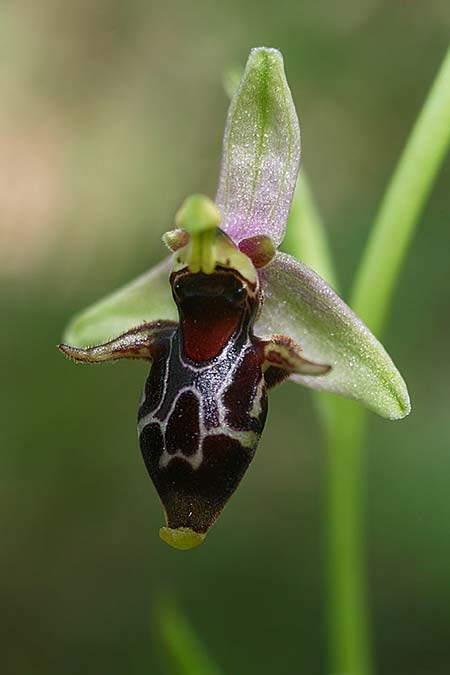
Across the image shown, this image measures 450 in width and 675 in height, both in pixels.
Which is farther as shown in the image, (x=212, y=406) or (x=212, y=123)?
(x=212, y=123)

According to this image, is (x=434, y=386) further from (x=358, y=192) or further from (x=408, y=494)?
(x=358, y=192)

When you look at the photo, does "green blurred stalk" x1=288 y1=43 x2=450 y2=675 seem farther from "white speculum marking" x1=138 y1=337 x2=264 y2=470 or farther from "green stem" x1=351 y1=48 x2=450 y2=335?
"white speculum marking" x1=138 y1=337 x2=264 y2=470

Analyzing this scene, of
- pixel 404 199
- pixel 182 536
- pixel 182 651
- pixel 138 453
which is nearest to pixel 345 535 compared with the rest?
pixel 182 651

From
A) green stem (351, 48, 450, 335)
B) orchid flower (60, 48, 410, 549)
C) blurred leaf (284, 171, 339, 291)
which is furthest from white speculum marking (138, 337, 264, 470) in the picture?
blurred leaf (284, 171, 339, 291)

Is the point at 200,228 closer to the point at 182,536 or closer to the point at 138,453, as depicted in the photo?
the point at 182,536

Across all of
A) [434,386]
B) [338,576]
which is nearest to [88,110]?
[434,386]

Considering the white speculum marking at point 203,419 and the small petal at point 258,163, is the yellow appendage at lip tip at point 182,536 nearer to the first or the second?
the white speculum marking at point 203,419

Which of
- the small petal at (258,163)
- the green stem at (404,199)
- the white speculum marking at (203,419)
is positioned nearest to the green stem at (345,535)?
the green stem at (404,199)
